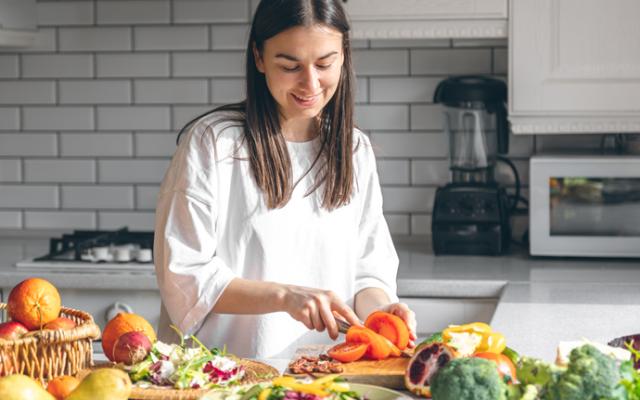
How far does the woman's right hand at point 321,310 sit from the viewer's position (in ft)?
6.07

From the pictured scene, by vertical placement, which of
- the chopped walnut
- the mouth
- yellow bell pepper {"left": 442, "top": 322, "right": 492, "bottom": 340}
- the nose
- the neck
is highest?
→ the nose

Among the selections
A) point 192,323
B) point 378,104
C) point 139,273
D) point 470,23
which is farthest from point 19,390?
point 378,104

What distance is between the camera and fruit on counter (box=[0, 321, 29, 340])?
1.64 meters

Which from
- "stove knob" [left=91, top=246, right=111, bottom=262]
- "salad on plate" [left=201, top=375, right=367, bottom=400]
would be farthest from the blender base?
"salad on plate" [left=201, top=375, right=367, bottom=400]

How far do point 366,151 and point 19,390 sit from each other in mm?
1080

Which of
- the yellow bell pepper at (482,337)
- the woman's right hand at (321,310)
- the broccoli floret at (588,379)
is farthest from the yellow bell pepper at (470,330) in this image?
the broccoli floret at (588,379)

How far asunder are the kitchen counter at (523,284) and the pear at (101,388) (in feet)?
3.12

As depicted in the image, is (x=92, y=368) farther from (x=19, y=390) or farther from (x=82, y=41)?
(x=82, y=41)

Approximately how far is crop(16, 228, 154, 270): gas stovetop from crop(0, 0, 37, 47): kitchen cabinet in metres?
0.64

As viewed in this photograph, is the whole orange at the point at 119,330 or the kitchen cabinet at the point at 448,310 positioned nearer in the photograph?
the whole orange at the point at 119,330

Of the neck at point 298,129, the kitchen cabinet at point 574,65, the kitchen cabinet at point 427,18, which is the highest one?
the kitchen cabinet at point 427,18

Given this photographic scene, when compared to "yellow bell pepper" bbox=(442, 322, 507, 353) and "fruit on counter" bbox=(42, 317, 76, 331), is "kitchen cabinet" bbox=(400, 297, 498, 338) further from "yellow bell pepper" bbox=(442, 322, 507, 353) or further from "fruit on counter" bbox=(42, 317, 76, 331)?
"fruit on counter" bbox=(42, 317, 76, 331)

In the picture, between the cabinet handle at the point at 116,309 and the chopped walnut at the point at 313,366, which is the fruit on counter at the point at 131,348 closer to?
the chopped walnut at the point at 313,366

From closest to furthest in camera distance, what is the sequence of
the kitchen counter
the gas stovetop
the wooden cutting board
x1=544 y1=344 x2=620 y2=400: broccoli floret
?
x1=544 y1=344 x2=620 y2=400: broccoli floret < the wooden cutting board < the kitchen counter < the gas stovetop
